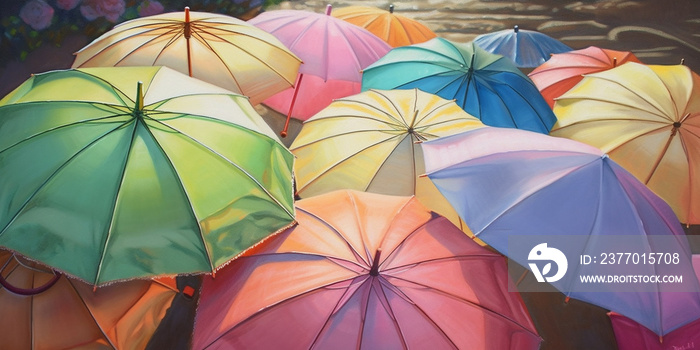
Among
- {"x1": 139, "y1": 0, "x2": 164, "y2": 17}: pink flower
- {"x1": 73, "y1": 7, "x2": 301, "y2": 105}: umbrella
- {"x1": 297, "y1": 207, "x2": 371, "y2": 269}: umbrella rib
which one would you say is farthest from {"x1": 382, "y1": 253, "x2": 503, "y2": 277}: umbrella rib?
{"x1": 139, "y1": 0, "x2": 164, "y2": 17}: pink flower

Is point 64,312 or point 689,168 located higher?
point 689,168

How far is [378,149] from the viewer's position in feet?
13.1

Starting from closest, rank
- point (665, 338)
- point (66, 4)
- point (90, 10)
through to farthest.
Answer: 1. point (665, 338)
2. point (66, 4)
3. point (90, 10)

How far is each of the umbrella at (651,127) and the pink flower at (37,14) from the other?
4.70 metres

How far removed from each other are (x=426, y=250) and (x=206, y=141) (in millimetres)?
1256

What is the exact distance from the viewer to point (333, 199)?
357cm

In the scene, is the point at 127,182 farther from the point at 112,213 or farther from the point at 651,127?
the point at 651,127

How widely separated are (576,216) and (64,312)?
8.74 ft

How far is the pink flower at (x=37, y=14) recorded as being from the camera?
5.79 meters

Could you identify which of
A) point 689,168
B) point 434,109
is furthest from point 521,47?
point 434,109

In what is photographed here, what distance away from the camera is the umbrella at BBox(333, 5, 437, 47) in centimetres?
654

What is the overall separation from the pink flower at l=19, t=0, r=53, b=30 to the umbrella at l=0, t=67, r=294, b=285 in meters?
2.82

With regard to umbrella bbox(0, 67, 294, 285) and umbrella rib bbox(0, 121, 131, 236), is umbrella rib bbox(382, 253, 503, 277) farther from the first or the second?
umbrella rib bbox(0, 121, 131, 236)

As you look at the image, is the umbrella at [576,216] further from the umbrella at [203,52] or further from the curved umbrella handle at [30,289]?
the curved umbrella handle at [30,289]
